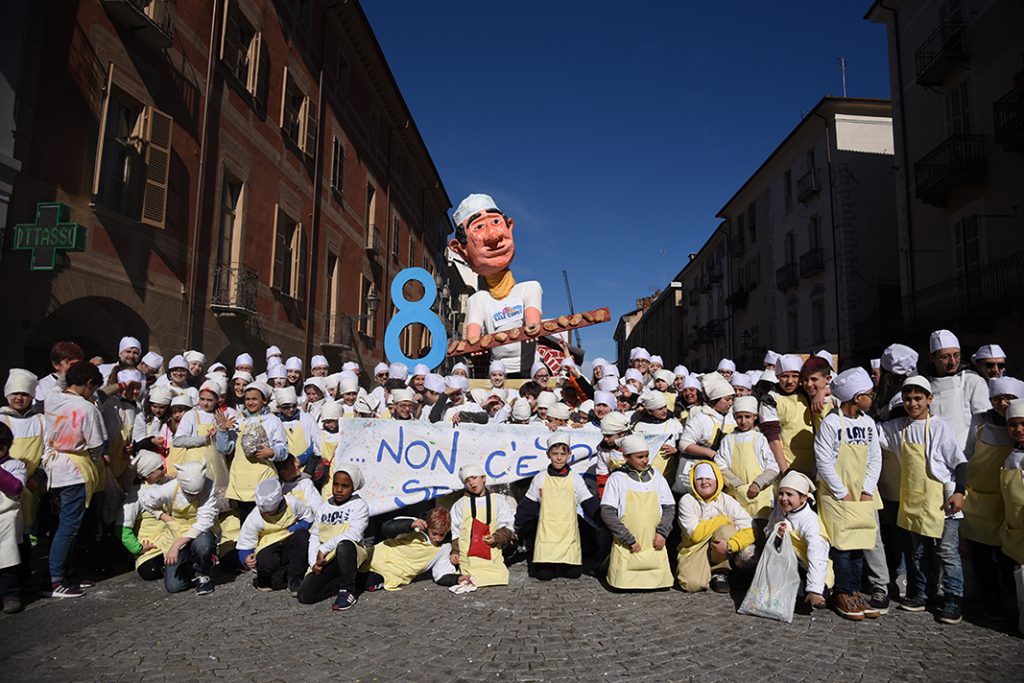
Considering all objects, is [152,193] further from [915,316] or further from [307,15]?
[915,316]

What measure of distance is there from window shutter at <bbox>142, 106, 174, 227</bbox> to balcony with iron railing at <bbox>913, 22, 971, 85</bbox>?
17.2m

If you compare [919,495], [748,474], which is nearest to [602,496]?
[748,474]

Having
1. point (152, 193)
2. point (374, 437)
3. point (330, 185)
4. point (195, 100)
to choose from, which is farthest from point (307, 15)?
point (374, 437)

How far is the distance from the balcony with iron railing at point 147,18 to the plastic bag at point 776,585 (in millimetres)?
11212

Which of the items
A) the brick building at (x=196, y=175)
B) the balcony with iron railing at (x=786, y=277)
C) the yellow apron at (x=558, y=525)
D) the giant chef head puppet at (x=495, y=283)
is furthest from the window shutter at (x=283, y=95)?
the balcony with iron railing at (x=786, y=277)

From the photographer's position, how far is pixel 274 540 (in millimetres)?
5500

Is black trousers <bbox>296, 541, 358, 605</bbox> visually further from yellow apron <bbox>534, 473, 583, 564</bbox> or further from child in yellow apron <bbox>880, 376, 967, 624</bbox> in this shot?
child in yellow apron <bbox>880, 376, 967, 624</bbox>

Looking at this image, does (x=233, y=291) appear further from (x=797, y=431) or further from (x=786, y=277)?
(x=786, y=277)

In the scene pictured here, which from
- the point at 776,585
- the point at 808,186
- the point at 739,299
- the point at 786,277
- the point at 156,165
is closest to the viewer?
the point at 776,585

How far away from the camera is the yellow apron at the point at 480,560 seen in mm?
5562

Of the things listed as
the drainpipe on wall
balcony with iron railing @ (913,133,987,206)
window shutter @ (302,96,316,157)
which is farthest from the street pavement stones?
window shutter @ (302,96,316,157)

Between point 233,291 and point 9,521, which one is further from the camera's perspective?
point 233,291

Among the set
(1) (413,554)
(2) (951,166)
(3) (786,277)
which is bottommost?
(1) (413,554)

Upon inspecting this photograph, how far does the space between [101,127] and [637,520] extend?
9773 millimetres
